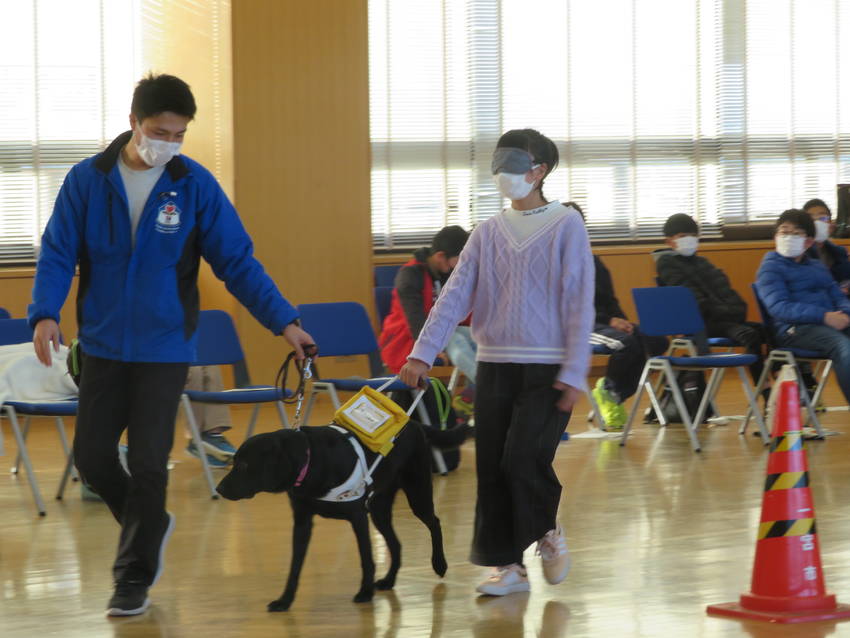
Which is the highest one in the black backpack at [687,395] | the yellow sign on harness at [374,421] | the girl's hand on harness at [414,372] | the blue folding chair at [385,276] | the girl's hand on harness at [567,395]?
the blue folding chair at [385,276]

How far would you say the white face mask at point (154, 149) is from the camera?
11.6ft

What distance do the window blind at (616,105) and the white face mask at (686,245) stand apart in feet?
7.66

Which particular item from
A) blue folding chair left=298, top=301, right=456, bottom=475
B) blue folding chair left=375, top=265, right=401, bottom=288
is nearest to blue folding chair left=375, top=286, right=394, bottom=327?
blue folding chair left=298, top=301, right=456, bottom=475

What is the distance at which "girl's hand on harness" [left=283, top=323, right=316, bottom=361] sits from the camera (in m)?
3.66

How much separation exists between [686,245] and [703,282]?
0.26 metres

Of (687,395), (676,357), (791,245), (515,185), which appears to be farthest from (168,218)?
(687,395)

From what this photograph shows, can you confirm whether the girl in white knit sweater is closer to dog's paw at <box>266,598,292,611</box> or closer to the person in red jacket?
dog's paw at <box>266,598,292,611</box>

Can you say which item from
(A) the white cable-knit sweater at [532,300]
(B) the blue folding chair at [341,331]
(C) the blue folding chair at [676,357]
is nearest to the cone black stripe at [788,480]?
(A) the white cable-knit sweater at [532,300]

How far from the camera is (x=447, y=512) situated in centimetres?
525

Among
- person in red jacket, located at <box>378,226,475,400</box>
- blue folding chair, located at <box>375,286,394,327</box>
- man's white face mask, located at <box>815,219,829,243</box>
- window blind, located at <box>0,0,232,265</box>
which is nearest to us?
person in red jacket, located at <box>378,226,475,400</box>

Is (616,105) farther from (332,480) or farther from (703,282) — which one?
(332,480)

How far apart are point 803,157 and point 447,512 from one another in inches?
287

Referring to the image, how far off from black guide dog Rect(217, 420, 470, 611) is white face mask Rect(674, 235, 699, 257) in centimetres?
447

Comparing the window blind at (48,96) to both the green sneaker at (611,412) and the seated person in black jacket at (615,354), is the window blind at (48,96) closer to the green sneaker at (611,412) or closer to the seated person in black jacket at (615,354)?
the seated person in black jacket at (615,354)
